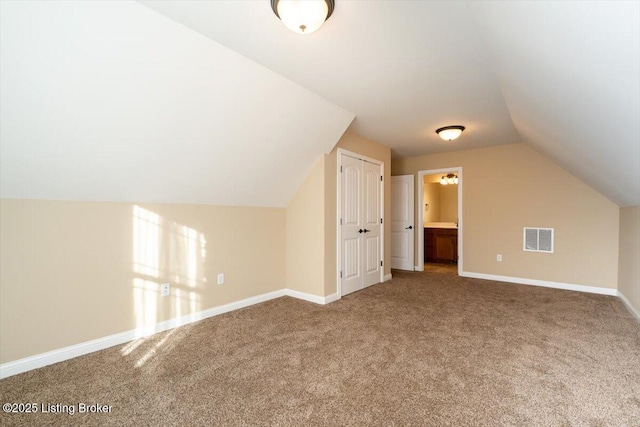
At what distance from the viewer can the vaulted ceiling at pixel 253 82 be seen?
4.95 feet

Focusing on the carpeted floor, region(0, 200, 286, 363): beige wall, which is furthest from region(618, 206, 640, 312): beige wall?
region(0, 200, 286, 363): beige wall

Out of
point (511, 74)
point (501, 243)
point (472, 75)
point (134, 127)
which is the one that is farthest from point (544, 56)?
point (501, 243)

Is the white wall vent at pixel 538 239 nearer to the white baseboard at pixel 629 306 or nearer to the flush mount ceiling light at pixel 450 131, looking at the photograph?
the white baseboard at pixel 629 306

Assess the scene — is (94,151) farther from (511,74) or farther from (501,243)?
(501,243)

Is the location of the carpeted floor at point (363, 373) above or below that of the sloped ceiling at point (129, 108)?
below

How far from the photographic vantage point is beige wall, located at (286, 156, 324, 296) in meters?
3.67

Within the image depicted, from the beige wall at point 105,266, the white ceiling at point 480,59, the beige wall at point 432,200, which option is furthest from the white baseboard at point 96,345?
the beige wall at point 432,200

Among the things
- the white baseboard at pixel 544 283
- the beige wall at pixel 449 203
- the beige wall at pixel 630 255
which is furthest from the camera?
the beige wall at pixel 449 203

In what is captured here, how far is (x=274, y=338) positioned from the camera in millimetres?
2580

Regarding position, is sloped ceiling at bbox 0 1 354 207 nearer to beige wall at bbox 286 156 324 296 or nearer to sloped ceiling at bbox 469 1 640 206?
beige wall at bbox 286 156 324 296

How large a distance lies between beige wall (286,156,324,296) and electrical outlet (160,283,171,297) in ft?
5.33

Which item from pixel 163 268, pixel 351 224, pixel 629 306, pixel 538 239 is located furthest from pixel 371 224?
pixel 629 306

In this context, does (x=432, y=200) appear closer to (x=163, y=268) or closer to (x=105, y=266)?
(x=163, y=268)

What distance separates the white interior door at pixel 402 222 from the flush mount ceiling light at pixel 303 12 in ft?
15.2
